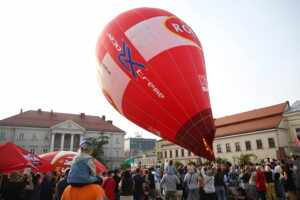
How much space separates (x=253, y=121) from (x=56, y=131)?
40686 mm

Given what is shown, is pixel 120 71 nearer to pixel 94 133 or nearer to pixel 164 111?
pixel 164 111

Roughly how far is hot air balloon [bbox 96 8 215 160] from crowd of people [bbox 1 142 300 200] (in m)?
1.37

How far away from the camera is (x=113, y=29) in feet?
26.6

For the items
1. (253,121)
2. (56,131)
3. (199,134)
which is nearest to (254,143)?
(253,121)

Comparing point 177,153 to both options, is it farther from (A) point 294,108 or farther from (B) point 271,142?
(A) point 294,108

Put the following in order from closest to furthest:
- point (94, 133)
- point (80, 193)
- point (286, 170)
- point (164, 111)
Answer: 1. point (80, 193)
2. point (164, 111)
3. point (286, 170)
4. point (94, 133)

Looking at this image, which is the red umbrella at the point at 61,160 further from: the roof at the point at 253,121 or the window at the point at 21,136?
the window at the point at 21,136

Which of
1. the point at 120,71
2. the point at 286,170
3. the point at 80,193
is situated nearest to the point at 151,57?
the point at 120,71

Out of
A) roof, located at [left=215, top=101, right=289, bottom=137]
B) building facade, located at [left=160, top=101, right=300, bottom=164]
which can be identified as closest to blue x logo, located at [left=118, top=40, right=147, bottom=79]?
building facade, located at [left=160, top=101, right=300, bottom=164]

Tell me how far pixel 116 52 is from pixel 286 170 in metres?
7.46

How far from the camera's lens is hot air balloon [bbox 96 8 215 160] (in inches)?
263

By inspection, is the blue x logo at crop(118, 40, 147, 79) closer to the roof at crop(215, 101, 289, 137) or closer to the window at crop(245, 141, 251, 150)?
the roof at crop(215, 101, 289, 137)

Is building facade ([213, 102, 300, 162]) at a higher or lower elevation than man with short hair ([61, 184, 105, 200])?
higher

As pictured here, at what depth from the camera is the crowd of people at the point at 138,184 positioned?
272 centimetres
